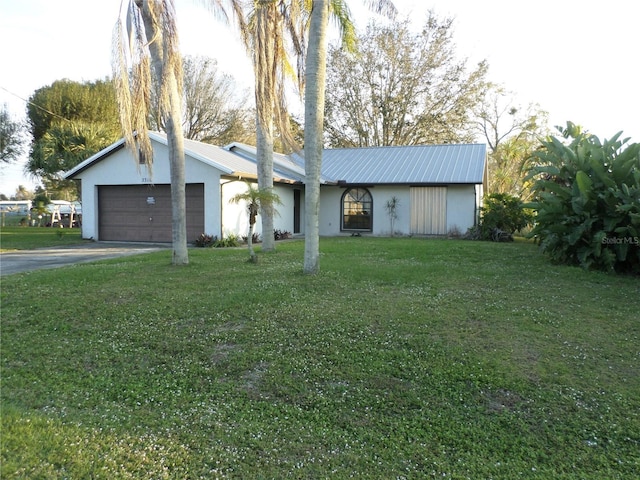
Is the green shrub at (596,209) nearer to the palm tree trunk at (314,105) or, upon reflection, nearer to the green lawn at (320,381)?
the green lawn at (320,381)

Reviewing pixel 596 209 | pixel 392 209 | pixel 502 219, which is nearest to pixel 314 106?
pixel 596 209

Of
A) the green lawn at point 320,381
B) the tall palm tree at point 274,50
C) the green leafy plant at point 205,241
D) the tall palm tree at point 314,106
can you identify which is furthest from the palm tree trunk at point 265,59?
the green leafy plant at point 205,241

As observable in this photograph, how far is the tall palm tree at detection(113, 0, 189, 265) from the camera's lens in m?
8.98

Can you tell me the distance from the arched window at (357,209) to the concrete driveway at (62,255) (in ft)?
27.4

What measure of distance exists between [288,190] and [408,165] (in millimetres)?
5778

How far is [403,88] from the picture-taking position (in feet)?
104

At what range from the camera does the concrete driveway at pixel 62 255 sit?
37.5 feet

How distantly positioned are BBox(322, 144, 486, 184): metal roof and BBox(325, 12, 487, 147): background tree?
8.93 metres

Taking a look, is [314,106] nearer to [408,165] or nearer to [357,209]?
[357,209]

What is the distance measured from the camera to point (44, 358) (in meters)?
5.07

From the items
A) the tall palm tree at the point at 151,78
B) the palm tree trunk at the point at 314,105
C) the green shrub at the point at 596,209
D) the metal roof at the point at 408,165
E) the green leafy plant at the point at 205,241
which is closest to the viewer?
the palm tree trunk at the point at 314,105

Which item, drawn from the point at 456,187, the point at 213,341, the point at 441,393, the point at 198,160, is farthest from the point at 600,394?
the point at 456,187

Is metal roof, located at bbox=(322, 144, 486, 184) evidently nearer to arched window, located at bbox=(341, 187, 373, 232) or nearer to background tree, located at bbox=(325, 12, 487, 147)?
arched window, located at bbox=(341, 187, 373, 232)

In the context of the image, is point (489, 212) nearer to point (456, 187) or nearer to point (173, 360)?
Answer: point (456, 187)
